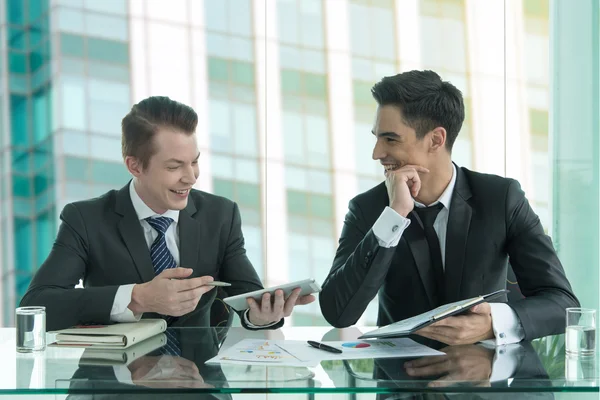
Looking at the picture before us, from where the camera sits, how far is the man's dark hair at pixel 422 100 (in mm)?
2682

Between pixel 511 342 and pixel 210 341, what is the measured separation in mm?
834

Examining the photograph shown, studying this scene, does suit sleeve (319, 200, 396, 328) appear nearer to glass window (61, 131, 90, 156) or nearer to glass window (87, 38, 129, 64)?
glass window (61, 131, 90, 156)

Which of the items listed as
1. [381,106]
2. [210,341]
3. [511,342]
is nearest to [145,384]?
[210,341]

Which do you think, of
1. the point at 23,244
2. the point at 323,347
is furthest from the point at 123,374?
the point at 23,244

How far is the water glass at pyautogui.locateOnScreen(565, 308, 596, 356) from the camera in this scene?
1.90 meters

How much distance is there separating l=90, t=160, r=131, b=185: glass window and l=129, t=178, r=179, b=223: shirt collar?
2611 millimetres

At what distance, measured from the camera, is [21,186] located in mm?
5109

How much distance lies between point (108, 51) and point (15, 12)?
658 millimetres

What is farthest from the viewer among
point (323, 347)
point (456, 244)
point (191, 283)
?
point (456, 244)

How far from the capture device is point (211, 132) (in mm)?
5152

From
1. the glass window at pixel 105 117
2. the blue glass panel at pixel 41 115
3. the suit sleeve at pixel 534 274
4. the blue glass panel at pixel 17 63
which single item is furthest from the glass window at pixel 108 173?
the suit sleeve at pixel 534 274

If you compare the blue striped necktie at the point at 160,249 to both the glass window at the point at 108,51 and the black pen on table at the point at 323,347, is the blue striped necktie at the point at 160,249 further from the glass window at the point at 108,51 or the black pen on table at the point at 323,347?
the glass window at the point at 108,51

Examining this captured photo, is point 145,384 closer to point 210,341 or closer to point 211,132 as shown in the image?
point 210,341

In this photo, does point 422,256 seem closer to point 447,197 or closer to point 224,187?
point 447,197
